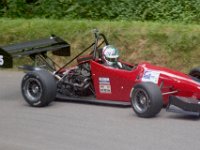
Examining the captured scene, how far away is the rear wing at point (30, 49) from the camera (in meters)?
10.6

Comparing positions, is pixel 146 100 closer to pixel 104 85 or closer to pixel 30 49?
pixel 104 85

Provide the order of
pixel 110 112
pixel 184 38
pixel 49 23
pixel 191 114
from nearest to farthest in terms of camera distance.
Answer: pixel 191 114
pixel 110 112
pixel 184 38
pixel 49 23

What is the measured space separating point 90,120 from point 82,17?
872 cm

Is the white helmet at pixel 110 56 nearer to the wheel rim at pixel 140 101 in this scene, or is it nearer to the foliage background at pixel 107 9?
A: the wheel rim at pixel 140 101

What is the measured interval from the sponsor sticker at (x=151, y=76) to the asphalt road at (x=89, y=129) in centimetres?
50

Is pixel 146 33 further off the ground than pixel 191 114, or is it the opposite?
pixel 146 33

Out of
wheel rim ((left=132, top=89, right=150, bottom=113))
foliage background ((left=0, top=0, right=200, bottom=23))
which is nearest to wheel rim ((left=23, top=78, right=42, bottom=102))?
wheel rim ((left=132, top=89, right=150, bottom=113))

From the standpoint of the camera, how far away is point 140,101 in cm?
934

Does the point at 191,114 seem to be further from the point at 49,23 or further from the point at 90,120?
the point at 49,23

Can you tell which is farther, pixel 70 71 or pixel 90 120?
pixel 70 71

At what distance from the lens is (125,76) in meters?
9.86

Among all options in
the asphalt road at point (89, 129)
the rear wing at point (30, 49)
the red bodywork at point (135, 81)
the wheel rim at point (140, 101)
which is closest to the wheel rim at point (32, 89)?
the asphalt road at point (89, 129)

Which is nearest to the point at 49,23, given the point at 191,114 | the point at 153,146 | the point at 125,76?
the point at 125,76

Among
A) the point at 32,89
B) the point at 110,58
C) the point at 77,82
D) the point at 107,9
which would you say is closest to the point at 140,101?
the point at 110,58
